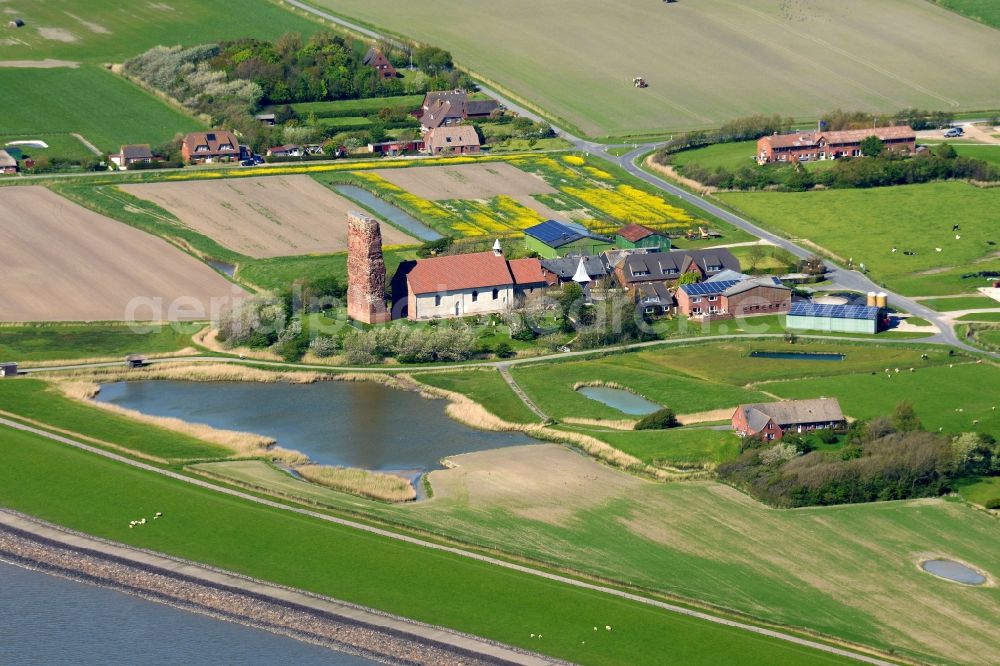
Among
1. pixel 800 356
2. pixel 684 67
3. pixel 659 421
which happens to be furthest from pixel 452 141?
pixel 659 421

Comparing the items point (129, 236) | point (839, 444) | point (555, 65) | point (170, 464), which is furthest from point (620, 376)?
point (555, 65)

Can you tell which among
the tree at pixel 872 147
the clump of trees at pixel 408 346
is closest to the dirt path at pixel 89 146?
the clump of trees at pixel 408 346

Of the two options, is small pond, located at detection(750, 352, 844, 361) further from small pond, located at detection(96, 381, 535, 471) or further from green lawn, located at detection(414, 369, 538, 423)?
small pond, located at detection(96, 381, 535, 471)

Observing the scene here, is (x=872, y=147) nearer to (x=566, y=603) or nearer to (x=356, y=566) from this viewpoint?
(x=356, y=566)

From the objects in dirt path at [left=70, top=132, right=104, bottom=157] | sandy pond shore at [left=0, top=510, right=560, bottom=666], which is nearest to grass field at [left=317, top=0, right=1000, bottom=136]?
dirt path at [left=70, top=132, right=104, bottom=157]

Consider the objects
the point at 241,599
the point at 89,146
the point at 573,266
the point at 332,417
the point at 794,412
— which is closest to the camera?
the point at 241,599

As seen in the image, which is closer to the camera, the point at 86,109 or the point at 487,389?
the point at 487,389

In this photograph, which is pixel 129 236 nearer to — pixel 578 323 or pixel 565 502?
pixel 578 323
